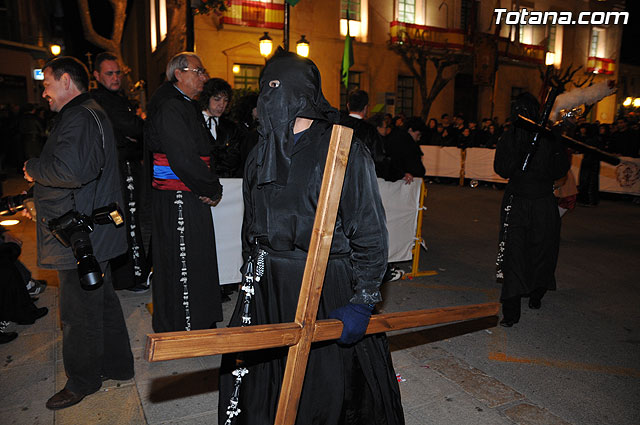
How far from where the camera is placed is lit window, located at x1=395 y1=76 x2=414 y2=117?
2602 centimetres

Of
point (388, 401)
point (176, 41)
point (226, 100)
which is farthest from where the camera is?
point (176, 41)

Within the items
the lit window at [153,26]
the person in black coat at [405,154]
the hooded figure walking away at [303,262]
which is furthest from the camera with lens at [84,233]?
the lit window at [153,26]

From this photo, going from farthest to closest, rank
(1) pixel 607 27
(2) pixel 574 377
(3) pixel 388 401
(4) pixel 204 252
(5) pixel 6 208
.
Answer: (1) pixel 607 27 < (4) pixel 204 252 < (2) pixel 574 377 < (5) pixel 6 208 < (3) pixel 388 401

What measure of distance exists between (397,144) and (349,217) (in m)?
4.58

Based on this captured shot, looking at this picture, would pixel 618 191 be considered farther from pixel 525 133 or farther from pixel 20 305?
pixel 20 305

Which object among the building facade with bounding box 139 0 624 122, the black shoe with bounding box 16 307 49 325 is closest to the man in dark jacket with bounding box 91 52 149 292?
the black shoe with bounding box 16 307 49 325

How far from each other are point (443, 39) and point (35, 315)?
24.8 metres

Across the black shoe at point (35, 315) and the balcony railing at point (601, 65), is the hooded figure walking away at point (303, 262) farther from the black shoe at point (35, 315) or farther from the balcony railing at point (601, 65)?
the balcony railing at point (601, 65)

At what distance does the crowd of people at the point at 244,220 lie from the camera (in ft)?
6.65

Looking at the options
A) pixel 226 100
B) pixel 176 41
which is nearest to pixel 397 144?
pixel 226 100

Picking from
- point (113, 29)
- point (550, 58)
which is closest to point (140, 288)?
point (113, 29)

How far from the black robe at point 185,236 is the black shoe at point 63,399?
0.84 m

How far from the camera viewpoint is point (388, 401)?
2.20 metres

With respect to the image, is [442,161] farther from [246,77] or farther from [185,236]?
[185,236]
